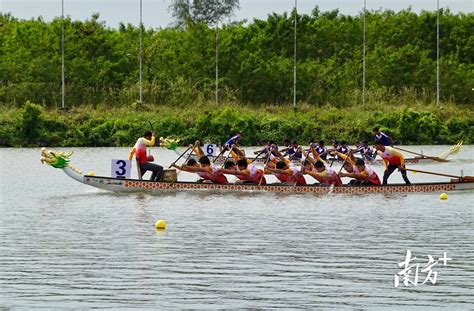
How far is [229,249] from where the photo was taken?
65.1 ft

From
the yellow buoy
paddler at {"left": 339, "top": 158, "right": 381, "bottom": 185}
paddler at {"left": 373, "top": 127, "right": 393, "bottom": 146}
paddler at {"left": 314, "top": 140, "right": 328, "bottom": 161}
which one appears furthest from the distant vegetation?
the yellow buoy

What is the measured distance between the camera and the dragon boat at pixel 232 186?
2889cm

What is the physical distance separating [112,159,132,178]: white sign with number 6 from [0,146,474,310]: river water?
0.57 m

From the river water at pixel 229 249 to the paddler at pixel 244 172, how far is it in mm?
458

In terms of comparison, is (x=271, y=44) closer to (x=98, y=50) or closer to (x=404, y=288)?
(x=98, y=50)

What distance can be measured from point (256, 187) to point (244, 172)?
2.11ft

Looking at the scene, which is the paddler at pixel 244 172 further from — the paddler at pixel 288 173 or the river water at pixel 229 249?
the river water at pixel 229 249

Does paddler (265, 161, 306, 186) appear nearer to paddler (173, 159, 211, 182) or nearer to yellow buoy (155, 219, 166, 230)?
paddler (173, 159, 211, 182)

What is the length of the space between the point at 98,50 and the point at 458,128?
21838mm

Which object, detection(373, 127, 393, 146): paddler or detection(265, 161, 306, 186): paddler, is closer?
detection(265, 161, 306, 186): paddler

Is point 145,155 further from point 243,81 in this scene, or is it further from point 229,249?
point 243,81

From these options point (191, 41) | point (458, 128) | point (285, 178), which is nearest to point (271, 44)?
point (191, 41)

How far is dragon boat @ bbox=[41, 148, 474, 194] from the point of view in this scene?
28891 millimetres

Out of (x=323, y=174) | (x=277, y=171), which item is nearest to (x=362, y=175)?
(x=323, y=174)
